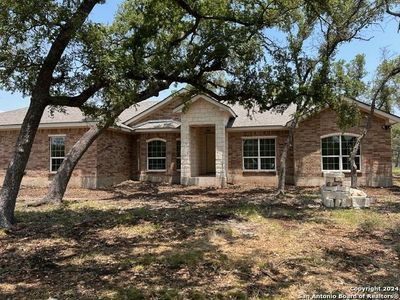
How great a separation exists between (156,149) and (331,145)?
33.9 feet

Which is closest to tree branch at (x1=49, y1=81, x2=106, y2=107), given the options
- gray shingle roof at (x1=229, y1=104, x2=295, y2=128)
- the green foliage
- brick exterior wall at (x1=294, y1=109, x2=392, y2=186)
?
the green foliage

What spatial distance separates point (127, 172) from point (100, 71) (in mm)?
14539

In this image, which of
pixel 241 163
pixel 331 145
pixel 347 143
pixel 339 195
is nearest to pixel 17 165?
pixel 339 195

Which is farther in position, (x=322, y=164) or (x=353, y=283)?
(x=322, y=164)

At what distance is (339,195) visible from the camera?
40.6ft

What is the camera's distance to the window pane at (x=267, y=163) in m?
22.1

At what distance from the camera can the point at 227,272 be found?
6.05 metres

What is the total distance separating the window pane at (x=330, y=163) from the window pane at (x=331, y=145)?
33 cm

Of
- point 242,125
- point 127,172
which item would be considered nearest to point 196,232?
point 242,125

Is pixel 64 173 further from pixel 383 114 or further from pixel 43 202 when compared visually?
pixel 383 114

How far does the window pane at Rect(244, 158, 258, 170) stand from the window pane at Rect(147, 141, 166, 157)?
507 centimetres

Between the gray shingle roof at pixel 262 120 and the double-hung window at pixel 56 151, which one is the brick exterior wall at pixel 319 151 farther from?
the double-hung window at pixel 56 151

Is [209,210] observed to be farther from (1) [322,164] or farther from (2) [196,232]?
(1) [322,164]

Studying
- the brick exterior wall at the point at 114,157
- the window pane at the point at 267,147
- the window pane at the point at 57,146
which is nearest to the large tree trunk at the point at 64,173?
the brick exterior wall at the point at 114,157
